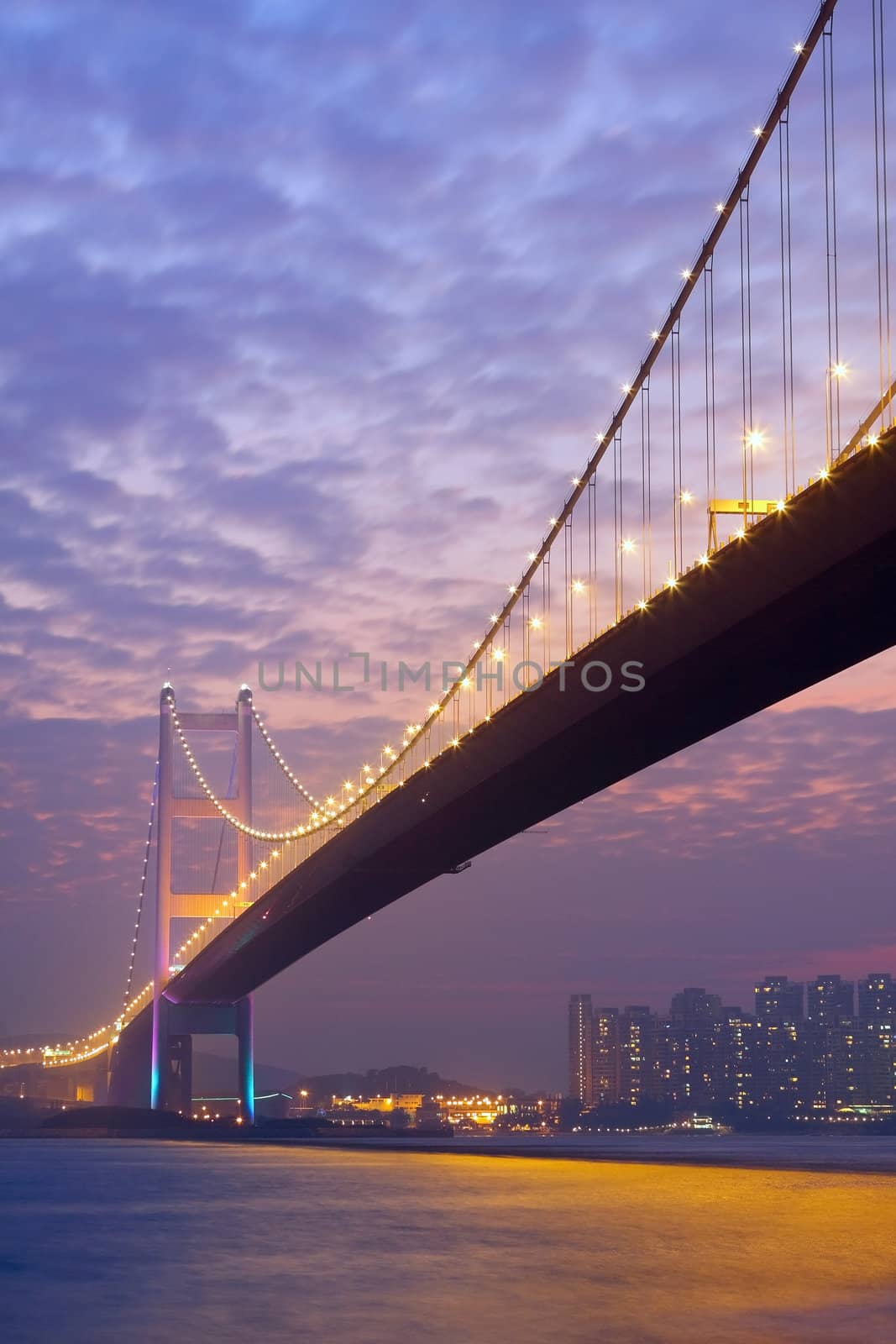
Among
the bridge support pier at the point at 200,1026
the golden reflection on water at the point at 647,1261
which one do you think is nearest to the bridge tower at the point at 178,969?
the bridge support pier at the point at 200,1026

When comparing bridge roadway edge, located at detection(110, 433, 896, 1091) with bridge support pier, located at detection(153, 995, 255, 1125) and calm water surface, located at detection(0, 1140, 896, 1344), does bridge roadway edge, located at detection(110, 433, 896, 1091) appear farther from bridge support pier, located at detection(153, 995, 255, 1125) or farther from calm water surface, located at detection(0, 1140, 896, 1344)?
bridge support pier, located at detection(153, 995, 255, 1125)

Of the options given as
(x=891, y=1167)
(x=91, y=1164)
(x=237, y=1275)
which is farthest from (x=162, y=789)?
(x=237, y=1275)

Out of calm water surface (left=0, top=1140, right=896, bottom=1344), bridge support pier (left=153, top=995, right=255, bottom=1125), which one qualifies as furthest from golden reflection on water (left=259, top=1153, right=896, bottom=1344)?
bridge support pier (left=153, top=995, right=255, bottom=1125)

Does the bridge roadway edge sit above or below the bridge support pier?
above

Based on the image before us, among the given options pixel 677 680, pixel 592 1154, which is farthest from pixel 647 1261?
pixel 592 1154

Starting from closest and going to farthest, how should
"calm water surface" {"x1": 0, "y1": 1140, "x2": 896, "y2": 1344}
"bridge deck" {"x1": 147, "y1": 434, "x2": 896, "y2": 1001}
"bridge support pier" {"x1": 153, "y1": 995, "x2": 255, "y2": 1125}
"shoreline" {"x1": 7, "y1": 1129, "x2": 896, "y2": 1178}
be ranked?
"calm water surface" {"x1": 0, "y1": 1140, "x2": 896, "y2": 1344}, "bridge deck" {"x1": 147, "y1": 434, "x2": 896, "y2": 1001}, "shoreline" {"x1": 7, "y1": 1129, "x2": 896, "y2": 1178}, "bridge support pier" {"x1": 153, "y1": 995, "x2": 255, "y2": 1125}

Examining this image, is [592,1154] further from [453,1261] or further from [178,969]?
[453,1261]
